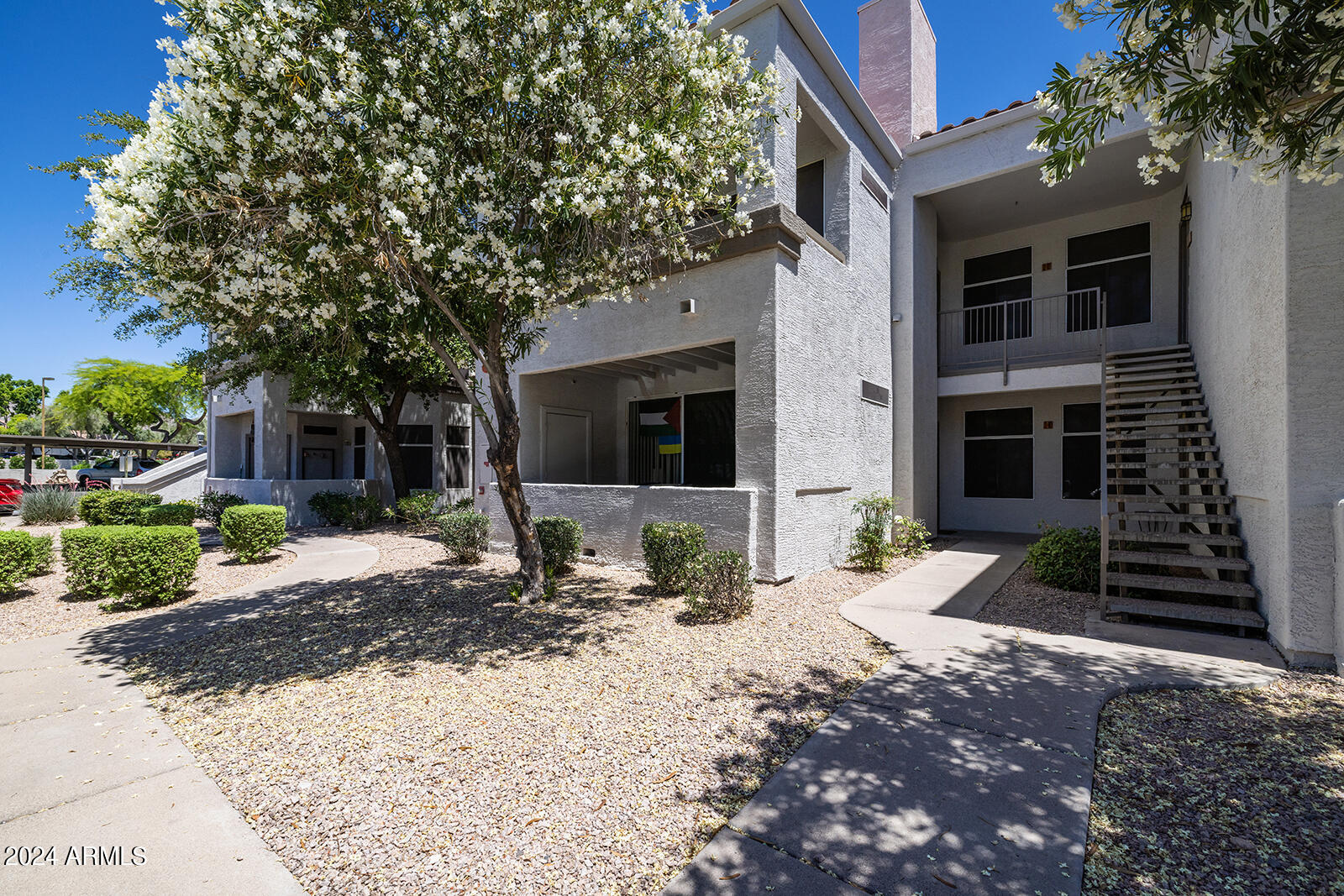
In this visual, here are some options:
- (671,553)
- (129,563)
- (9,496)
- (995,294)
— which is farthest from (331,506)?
(995,294)

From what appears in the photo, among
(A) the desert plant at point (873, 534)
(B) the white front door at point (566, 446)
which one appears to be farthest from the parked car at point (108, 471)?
(A) the desert plant at point (873, 534)

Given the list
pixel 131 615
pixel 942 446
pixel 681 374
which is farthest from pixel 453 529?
pixel 942 446

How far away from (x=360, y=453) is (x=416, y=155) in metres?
16.3

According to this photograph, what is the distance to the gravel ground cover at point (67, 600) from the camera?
6.29 m

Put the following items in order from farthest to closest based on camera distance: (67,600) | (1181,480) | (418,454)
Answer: (418,454) → (67,600) → (1181,480)

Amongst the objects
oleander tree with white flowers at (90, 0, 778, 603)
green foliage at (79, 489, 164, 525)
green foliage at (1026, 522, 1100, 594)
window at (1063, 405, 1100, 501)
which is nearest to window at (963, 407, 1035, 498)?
window at (1063, 405, 1100, 501)

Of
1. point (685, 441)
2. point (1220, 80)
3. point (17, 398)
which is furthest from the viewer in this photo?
point (17, 398)

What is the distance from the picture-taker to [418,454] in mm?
18156

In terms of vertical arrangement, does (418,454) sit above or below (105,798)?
above

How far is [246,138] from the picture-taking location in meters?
4.29

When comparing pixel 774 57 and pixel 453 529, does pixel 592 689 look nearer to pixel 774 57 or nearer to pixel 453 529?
pixel 453 529

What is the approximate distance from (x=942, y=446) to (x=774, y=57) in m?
8.72

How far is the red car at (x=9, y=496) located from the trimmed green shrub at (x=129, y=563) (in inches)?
656

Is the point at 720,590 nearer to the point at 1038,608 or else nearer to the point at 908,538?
the point at 1038,608
